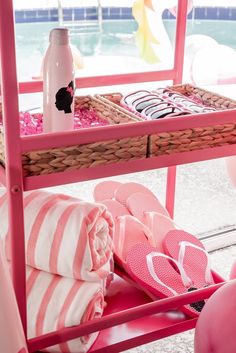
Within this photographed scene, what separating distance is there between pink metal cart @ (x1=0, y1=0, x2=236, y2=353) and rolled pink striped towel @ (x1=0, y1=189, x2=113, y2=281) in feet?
0.36

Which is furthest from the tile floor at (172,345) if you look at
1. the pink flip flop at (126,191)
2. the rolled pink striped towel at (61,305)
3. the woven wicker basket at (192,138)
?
the woven wicker basket at (192,138)

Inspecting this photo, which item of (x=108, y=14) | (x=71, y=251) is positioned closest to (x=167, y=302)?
(x=71, y=251)

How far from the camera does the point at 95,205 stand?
1.16 m

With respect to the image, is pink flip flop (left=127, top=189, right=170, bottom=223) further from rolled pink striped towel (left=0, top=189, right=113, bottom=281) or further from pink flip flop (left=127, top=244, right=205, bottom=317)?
rolled pink striped towel (left=0, top=189, right=113, bottom=281)

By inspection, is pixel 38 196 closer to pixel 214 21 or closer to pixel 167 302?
pixel 167 302

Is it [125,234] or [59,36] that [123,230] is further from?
[59,36]

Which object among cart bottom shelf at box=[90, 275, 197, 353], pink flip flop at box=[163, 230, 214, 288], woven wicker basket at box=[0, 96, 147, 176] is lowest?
cart bottom shelf at box=[90, 275, 197, 353]

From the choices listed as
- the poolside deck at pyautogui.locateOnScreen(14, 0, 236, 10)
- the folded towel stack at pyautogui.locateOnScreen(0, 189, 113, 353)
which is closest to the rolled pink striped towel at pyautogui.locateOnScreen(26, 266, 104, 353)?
the folded towel stack at pyautogui.locateOnScreen(0, 189, 113, 353)

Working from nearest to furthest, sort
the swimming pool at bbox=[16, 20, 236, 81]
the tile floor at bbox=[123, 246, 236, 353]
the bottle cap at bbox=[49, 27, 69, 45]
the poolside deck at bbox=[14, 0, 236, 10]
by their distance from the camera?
1. the bottle cap at bbox=[49, 27, 69, 45]
2. the tile floor at bbox=[123, 246, 236, 353]
3. the swimming pool at bbox=[16, 20, 236, 81]
4. the poolside deck at bbox=[14, 0, 236, 10]

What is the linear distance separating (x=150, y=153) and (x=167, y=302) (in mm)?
335

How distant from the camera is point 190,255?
145 cm

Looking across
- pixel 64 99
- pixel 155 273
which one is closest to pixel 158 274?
pixel 155 273

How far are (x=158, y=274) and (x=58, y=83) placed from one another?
0.54 meters

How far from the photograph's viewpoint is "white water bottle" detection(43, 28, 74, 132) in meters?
1.05
